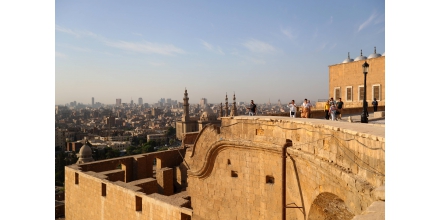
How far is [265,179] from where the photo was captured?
24.7 ft

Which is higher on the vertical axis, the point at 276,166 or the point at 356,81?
the point at 356,81

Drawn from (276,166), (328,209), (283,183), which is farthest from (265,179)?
(328,209)

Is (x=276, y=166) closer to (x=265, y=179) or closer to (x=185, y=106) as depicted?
(x=265, y=179)

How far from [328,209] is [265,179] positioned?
6.86 ft

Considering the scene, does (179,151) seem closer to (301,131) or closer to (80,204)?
(80,204)

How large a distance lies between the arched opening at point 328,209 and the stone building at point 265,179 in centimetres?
2

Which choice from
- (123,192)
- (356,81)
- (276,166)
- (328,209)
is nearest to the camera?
(328,209)

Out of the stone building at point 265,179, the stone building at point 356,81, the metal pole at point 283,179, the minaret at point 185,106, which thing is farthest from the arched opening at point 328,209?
the minaret at point 185,106

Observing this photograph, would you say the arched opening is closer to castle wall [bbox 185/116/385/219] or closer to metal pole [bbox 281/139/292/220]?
castle wall [bbox 185/116/385/219]

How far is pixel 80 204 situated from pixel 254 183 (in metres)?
7.74

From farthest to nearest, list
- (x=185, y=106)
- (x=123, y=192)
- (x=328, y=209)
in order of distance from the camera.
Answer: (x=185, y=106)
(x=123, y=192)
(x=328, y=209)

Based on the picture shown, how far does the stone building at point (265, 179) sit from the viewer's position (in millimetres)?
4113
